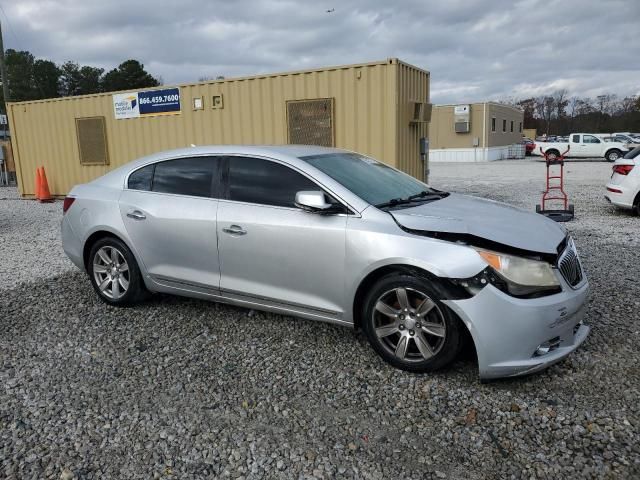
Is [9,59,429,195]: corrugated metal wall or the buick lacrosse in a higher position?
[9,59,429,195]: corrugated metal wall

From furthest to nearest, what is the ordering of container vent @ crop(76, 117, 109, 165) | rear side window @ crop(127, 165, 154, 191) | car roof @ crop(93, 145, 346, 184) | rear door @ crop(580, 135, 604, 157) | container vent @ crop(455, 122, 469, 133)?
1. container vent @ crop(455, 122, 469, 133)
2. rear door @ crop(580, 135, 604, 157)
3. container vent @ crop(76, 117, 109, 165)
4. rear side window @ crop(127, 165, 154, 191)
5. car roof @ crop(93, 145, 346, 184)

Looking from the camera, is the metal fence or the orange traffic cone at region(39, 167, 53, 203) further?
the metal fence

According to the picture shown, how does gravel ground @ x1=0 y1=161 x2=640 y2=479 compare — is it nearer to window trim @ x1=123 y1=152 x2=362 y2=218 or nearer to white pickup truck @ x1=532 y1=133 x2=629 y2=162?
window trim @ x1=123 y1=152 x2=362 y2=218

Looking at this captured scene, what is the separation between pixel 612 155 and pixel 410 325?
1267 inches

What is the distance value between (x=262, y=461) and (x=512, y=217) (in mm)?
2450

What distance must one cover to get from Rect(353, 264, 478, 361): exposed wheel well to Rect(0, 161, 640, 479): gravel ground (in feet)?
0.92

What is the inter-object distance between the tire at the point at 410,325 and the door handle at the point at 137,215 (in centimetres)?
218

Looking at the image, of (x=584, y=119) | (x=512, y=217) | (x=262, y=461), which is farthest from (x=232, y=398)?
(x=584, y=119)

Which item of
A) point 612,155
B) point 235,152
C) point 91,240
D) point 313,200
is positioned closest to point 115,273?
point 91,240

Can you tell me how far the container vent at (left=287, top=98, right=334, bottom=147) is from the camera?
9.98 meters

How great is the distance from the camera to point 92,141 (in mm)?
13156

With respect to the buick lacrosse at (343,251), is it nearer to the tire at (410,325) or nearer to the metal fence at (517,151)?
the tire at (410,325)

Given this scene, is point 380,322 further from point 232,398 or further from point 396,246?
point 232,398

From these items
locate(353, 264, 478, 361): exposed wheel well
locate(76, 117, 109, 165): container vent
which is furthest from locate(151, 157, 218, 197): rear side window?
locate(76, 117, 109, 165): container vent
